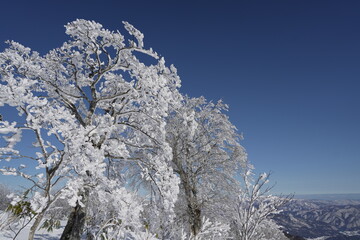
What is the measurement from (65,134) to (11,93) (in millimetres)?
1005

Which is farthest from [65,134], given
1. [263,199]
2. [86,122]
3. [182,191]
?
[182,191]

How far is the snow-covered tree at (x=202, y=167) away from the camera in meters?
10.8

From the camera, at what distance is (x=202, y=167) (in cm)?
1135

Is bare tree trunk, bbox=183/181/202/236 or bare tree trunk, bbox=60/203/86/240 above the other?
bare tree trunk, bbox=183/181/202/236

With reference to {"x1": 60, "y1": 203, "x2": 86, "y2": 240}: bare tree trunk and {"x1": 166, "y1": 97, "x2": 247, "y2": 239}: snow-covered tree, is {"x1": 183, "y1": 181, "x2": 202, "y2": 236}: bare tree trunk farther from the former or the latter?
{"x1": 60, "y1": 203, "x2": 86, "y2": 240}: bare tree trunk

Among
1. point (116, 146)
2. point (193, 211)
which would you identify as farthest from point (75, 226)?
point (193, 211)

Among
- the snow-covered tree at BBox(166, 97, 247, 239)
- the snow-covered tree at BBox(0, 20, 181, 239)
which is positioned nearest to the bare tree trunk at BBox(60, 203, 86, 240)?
the snow-covered tree at BBox(0, 20, 181, 239)

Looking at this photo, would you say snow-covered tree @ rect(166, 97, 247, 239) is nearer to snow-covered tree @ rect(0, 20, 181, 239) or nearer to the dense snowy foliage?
the dense snowy foliage

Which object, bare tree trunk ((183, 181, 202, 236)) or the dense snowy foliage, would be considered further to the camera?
bare tree trunk ((183, 181, 202, 236))

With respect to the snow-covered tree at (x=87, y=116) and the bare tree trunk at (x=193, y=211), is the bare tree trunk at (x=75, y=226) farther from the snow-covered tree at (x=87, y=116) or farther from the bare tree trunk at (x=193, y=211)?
the bare tree trunk at (x=193, y=211)

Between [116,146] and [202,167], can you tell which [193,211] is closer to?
[202,167]

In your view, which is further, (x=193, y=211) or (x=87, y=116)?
(x=193, y=211)

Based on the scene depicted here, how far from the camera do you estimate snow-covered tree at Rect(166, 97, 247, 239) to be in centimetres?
1078

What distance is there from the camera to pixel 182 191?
37.1 ft
